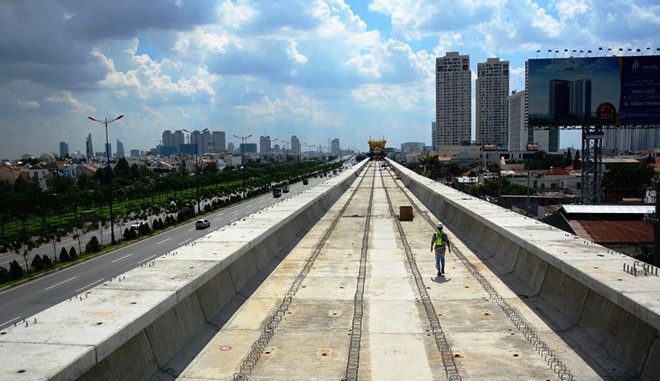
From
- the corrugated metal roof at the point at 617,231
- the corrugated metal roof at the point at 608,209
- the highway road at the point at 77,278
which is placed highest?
the corrugated metal roof at the point at 608,209

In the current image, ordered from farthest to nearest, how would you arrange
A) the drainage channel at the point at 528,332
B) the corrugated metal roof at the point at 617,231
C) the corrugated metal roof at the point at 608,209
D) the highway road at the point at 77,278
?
1. the corrugated metal roof at the point at 608,209
2. the corrugated metal roof at the point at 617,231
3. the highway road at the point at 77,278
4. the drainage channel at the point at 528,332

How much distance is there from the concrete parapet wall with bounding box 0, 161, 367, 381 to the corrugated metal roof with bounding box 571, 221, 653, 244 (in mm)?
25437

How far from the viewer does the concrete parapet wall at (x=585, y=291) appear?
788 centimetres

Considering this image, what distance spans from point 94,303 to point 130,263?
24.7 meters

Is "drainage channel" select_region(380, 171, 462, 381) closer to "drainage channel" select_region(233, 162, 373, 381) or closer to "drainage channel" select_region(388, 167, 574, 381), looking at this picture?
"drainage channel" select_region(388, 167, 574, 381)

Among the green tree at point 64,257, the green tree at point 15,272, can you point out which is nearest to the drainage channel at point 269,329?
the green tree at point 15,272

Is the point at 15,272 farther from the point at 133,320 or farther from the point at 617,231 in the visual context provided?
the point at 617,231

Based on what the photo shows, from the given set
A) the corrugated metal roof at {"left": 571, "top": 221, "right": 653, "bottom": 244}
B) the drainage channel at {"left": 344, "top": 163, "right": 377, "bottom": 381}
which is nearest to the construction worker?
the drainage channel at {"left": 344, "top": 163, "right": 377, "bottom": 381}

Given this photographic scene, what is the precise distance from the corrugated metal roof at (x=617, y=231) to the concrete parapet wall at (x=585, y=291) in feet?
58.9

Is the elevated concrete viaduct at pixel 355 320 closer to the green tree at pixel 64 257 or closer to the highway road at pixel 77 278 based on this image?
the highway road at pixel 77 278

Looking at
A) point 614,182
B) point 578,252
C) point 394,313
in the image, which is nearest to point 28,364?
point 394,313

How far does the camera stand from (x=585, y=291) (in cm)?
996

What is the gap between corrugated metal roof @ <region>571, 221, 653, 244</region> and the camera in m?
31.7

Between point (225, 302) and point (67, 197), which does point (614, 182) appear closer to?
point (67, 197)
